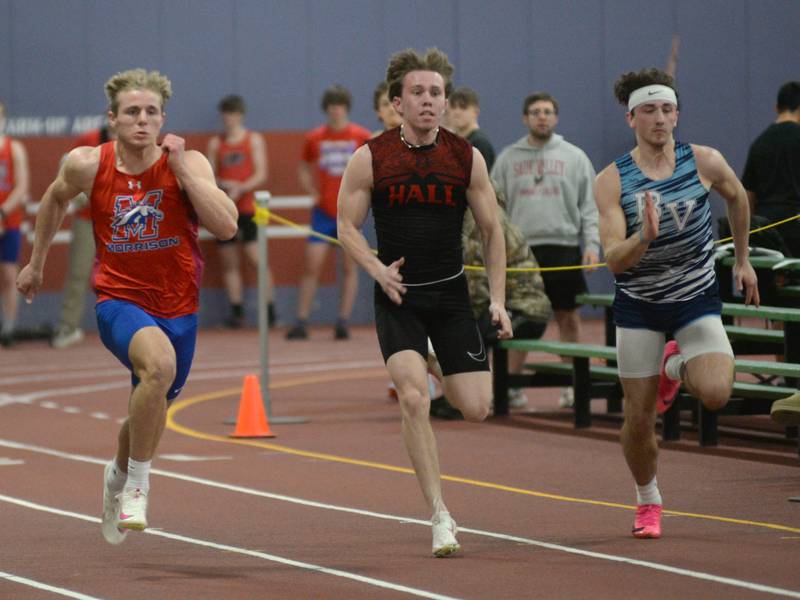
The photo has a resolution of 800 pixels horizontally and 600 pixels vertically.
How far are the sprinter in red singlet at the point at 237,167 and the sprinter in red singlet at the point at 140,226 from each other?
40.3ft

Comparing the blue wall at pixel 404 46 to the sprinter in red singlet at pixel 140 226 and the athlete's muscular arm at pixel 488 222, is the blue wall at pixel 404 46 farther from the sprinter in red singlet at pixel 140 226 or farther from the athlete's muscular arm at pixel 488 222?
the athlete's muscular arm at pixel 488 222

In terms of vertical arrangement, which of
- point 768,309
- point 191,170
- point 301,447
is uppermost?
point 191,170

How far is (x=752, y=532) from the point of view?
8305mm

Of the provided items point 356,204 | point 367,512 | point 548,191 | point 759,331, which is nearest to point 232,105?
point 548,191

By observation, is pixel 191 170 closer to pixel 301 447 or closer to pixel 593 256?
pixel 301 447

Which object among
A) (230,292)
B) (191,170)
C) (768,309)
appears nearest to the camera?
(191,170)

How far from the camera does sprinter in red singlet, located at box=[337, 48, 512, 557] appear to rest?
8.09m

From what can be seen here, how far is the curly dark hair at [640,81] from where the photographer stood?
824 centimetres

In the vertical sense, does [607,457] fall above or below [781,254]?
below

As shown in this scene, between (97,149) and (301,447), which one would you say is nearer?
(97,149)

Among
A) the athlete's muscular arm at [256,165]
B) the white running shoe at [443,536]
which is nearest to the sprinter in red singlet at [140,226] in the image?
the white running shoe at [443,536]

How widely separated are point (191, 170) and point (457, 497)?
2.67m

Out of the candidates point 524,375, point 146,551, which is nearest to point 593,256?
point 524,375

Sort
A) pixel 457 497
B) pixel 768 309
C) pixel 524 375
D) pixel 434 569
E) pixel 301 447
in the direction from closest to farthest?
pixel 434 569, pixel 457 497, pixel 768 309, pixel 301 447, pixel 524 375
